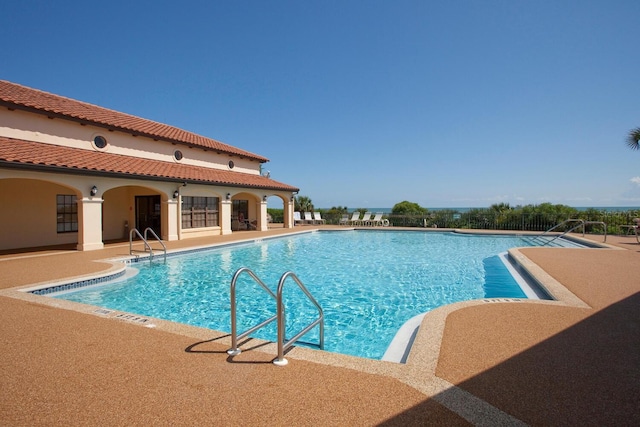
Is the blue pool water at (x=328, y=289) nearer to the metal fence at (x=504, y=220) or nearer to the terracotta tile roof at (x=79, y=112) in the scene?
the terracotta tile roof at (x=79, y=112)

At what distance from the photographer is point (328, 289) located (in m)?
8.42

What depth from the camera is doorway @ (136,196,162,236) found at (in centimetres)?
1692

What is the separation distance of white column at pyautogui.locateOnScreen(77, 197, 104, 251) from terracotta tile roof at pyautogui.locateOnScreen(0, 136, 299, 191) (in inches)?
47.0

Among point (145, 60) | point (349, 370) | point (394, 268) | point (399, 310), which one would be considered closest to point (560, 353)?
point (349, 370)

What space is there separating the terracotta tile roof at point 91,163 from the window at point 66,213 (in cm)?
220

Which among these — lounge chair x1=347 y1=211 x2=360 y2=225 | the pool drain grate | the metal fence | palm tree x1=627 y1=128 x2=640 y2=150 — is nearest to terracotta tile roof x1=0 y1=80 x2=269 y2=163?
the pool drain grate

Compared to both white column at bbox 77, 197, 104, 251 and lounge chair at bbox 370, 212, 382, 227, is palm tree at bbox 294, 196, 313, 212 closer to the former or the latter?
lounge chair at bbox 370, 212, 382, 227

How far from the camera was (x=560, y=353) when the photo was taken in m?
3.51

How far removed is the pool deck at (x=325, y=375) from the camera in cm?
247

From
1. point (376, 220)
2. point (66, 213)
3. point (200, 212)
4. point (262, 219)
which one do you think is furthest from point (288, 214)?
point (66, 213)

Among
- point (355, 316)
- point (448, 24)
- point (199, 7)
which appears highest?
point (199, 7)

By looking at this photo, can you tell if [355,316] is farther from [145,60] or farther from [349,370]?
[145,60]

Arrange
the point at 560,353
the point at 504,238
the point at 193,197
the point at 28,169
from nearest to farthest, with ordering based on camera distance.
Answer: the point at 560,353, the point at 28,169, the point at 193,197, the point at 504,238

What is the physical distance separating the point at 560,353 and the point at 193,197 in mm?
17051
